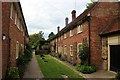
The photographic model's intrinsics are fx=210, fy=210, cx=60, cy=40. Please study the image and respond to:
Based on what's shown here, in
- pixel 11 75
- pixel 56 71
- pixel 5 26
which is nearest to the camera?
pixel 11 75

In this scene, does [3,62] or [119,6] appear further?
[119,6]

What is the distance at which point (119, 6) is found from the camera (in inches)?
832

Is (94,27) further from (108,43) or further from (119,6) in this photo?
(119,6)

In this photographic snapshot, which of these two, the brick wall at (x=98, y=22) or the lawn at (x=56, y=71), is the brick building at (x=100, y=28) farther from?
the lawn at (x=56, y=71)

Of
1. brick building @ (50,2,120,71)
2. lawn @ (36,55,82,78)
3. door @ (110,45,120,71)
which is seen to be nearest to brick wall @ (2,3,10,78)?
lawn @ (36,55,82,78)

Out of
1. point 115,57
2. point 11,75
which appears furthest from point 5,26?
point 115,57

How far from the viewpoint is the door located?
1697cm

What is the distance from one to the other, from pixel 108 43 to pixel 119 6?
4955 millimetres

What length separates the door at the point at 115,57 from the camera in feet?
55.7

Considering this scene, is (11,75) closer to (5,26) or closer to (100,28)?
(5,26)

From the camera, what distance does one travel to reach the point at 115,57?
57.2ft

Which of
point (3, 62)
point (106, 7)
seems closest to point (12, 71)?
point (3, 62)

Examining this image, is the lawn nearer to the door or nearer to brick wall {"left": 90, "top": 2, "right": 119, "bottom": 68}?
brick wall {"left": 90, "top": 2, "right": 119, "bottom": 68}

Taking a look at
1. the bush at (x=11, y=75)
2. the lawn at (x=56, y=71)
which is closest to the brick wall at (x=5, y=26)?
the bush at (x=11, y=75)
